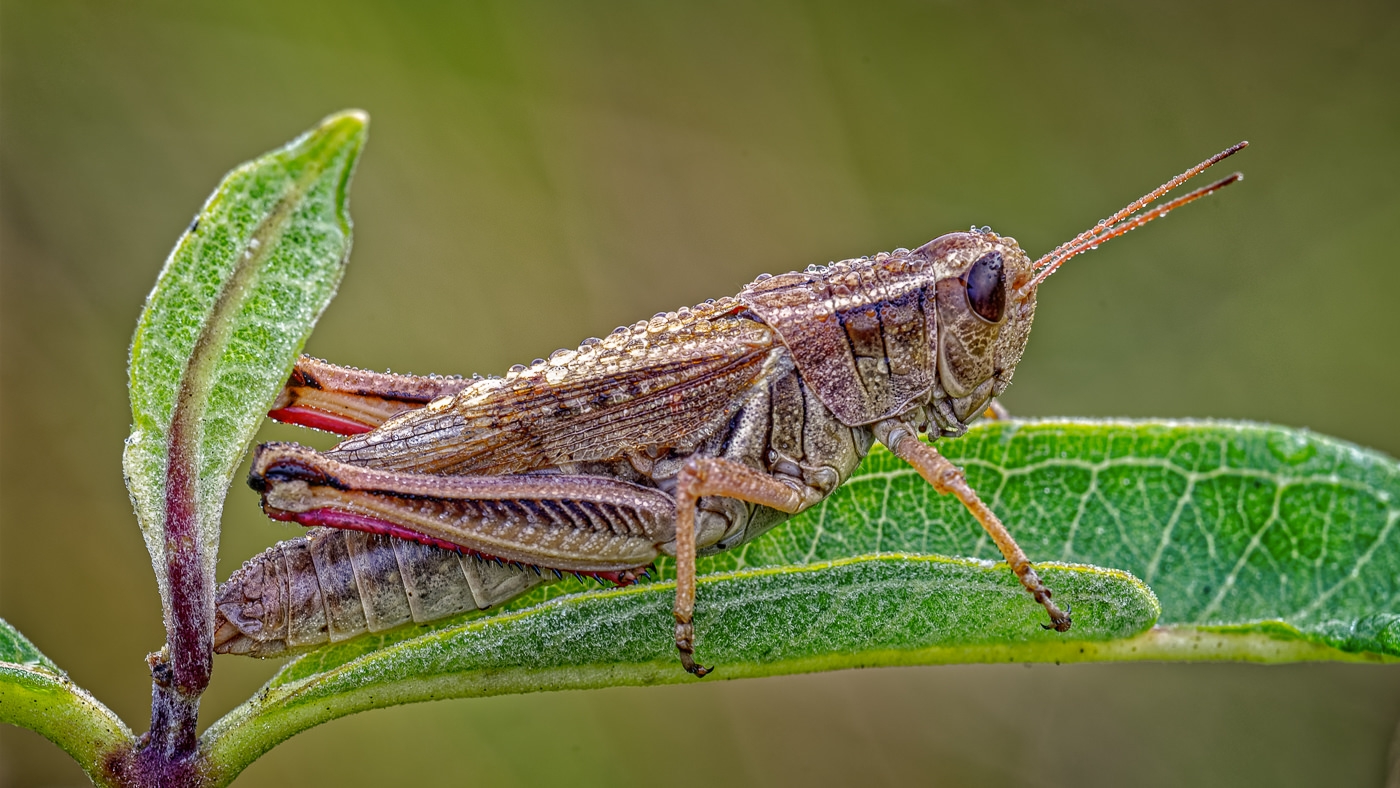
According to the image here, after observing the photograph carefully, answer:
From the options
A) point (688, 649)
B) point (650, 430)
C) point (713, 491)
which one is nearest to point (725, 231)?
point (650, 430)

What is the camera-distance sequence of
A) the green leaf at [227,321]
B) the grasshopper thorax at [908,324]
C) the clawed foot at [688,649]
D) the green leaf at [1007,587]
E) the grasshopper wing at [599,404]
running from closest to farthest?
the green leaf at [227,321] → the green leaf at [1007,587] → the clawed foot at [688,649] → the grasshopper wing at [599,404] → the grasshopper thorax at [908,324]

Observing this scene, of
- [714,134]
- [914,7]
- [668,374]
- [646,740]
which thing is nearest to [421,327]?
[714,134]

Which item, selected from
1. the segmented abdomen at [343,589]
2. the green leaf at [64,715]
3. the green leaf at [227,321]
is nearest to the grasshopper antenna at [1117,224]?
the segmented abdomen at [343,589]

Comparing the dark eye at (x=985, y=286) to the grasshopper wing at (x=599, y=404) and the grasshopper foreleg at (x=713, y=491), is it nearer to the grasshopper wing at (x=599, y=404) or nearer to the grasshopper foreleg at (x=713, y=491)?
the grasshopper wing at (x=599, y=404)

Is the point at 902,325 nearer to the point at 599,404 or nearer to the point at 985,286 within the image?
the point at 985,286

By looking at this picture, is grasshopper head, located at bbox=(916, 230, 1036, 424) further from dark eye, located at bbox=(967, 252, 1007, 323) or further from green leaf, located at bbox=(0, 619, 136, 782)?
green leaf, located at bbox=(0, 619, 136, 782)
